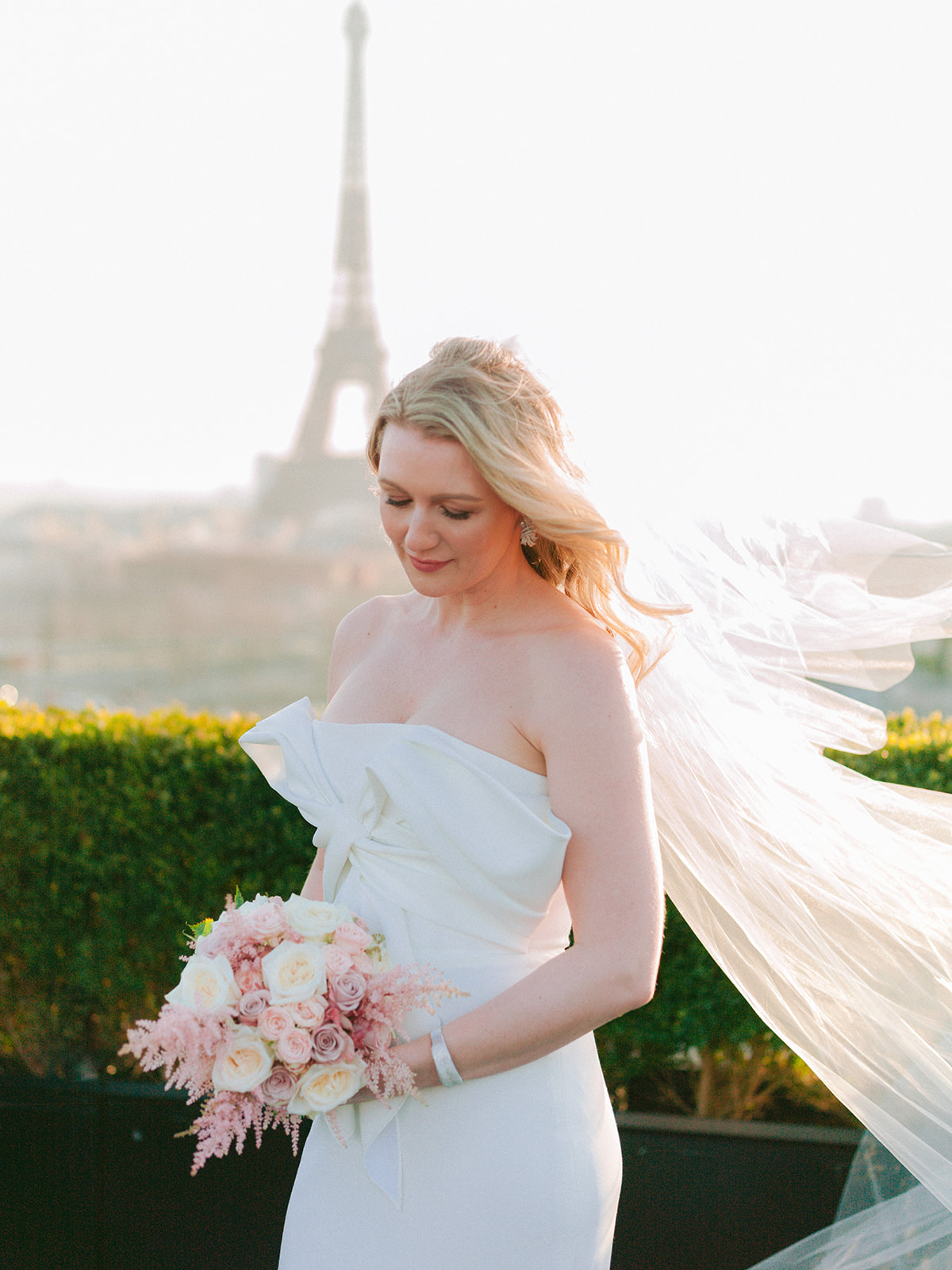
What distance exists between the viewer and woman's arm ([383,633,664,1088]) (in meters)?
1.70

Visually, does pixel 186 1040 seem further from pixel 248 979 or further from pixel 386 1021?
pixel 386 1021

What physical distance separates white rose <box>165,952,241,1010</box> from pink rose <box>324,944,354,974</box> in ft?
0.46

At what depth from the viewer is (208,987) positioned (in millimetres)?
1656

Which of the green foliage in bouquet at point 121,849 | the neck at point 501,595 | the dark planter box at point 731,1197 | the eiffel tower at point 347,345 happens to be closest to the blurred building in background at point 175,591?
the eiffel tower at point 347,345

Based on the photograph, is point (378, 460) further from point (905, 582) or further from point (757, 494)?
point (905, 582)

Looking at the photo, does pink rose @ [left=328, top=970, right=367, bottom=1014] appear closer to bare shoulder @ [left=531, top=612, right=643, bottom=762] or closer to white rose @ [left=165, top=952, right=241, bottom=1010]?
white rose @ [left=165, top=952, right=241, bottom=1010]

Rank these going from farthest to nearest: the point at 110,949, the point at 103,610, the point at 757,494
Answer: the point at 103,610
the point at 110,949
the point at 757,494

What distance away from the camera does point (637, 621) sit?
6.83 feet

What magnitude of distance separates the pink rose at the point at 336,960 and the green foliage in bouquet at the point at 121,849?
1.91 metres

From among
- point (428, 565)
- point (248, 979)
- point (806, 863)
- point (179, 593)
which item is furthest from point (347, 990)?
point (179, 593)

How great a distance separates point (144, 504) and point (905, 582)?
33671 millimetres

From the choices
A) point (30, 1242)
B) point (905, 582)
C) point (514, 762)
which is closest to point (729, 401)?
point (905, 582)

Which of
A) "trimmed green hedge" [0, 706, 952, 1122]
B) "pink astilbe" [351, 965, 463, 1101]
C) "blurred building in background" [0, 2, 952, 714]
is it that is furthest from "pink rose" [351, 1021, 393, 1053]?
"blurred building in background" [0, 2, 952, 714]

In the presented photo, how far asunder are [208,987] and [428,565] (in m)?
0.76
